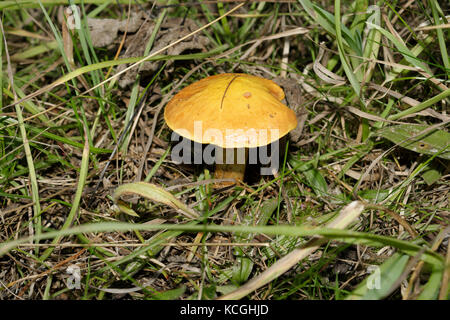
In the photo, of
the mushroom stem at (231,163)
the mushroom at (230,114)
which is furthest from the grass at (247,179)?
the mushroom at (230,114)

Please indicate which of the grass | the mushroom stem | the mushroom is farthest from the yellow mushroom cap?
the mushroom stem

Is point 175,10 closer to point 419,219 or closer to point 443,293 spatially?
point 419,219

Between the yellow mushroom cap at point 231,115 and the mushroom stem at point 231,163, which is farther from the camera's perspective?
the mushroom stem at point 231,163

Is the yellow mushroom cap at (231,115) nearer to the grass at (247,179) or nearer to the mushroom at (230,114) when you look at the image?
the mushroom at (230,114)

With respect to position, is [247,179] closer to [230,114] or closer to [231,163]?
[231,163]
